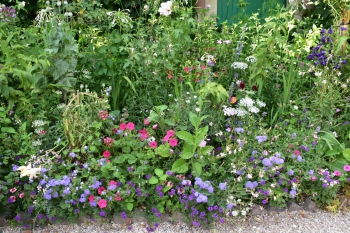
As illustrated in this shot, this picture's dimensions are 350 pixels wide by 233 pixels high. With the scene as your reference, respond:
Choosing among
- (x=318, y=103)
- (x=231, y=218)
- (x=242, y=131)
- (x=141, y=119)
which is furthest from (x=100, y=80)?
(x=318, y=103)

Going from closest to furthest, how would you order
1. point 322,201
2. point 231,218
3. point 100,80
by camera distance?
point 231,218 < point 322,201 < point 100,80

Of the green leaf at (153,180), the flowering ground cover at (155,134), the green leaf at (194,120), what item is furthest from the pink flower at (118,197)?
the green leaf at (194,120)

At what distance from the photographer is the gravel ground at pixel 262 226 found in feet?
9.14

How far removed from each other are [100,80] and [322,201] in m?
2.27

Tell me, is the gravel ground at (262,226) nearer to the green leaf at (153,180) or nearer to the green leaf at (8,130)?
the green leaf at (153,180)

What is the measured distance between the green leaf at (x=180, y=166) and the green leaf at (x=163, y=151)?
0.36 ft

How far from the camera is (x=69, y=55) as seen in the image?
3.11 m

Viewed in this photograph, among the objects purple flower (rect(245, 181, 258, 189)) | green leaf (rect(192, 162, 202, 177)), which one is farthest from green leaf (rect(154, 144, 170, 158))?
purple flower (rect(245, 181, 258, 189))

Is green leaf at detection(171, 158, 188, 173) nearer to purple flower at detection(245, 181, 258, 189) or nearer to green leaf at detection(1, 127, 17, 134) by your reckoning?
purple flower at detection(245, 181, 258, 189)

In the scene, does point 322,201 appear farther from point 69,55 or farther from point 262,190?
point 69,55

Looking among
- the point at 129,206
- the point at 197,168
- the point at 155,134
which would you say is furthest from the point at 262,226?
the point at 155,134

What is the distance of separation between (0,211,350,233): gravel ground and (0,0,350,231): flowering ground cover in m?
0.10

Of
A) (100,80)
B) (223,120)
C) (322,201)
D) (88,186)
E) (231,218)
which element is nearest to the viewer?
(88,186)

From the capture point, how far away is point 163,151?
9.57ft
